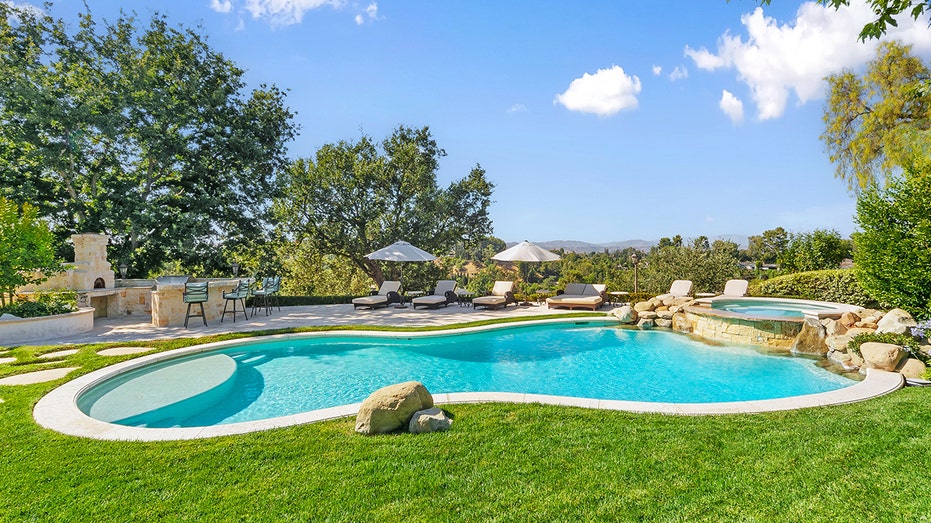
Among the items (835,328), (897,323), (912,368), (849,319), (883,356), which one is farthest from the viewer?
(849,319)

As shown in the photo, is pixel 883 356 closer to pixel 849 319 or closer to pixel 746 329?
pixel 849 319

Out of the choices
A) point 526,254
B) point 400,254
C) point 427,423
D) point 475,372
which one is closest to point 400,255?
point 400,254

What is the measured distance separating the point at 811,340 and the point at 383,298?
1253 cm

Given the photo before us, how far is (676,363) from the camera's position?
316 inches

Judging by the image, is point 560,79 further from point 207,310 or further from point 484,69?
point 207,310

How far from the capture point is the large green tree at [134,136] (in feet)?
43.1

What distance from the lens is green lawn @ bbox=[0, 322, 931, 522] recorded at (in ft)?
8.45

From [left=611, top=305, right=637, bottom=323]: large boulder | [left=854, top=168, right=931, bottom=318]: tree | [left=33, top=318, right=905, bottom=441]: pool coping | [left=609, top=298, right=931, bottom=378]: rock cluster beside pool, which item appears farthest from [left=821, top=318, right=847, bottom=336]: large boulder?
[left=611, top=305, right=637, bottom=323]: large boulder

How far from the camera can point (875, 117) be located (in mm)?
15586

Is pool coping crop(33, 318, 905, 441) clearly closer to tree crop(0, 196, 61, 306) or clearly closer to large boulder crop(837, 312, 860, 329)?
large boulder crop(837, 312, 860, 329)

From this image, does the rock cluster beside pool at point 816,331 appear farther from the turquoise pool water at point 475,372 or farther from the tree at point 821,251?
the tree at point 821,251

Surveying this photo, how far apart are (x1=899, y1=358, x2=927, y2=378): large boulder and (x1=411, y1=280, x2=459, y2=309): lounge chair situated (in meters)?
11.6

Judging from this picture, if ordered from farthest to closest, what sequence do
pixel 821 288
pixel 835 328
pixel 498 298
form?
pixel 498 298, pixel 821 288, pixel 835 328

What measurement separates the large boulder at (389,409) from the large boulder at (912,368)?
23.1 ft
